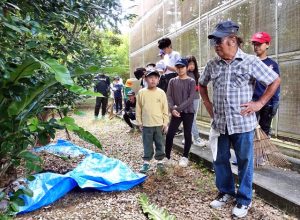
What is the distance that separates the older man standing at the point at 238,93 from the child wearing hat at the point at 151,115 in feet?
4.28

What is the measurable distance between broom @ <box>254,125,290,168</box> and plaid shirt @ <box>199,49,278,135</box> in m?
0.71

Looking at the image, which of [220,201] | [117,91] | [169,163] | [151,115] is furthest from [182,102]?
[117,91]

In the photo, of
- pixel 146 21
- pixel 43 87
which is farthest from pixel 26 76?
pixel 146 21

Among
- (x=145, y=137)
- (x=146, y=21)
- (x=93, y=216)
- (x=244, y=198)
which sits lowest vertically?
(x=93, y=216)

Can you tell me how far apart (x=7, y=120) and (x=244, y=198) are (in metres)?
2.19

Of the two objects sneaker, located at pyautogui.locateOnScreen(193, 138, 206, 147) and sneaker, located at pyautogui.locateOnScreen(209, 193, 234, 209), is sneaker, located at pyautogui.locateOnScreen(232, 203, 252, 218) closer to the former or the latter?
sneaker, located at pyautogui.locateOnScreen(209, 193, 234, 209)

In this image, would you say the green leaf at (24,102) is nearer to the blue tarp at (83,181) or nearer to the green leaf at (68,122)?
the green leaf at (68,122)

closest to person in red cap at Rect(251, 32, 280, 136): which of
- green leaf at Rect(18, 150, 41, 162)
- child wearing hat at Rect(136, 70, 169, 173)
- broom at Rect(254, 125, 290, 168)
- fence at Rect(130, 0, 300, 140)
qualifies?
broom at Rect(254, 125, 290, 168)

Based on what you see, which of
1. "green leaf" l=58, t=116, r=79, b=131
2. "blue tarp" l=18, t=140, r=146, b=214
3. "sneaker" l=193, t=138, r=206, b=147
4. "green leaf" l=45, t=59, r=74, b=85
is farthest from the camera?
"sneaker" l=193, t=138, r=206, b=147

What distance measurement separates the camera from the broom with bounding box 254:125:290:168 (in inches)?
140

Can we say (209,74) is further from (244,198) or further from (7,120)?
(7,120)

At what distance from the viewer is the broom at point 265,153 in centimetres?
354

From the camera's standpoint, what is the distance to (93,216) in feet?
10.2

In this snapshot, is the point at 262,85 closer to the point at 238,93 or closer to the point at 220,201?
the point at 238,93
